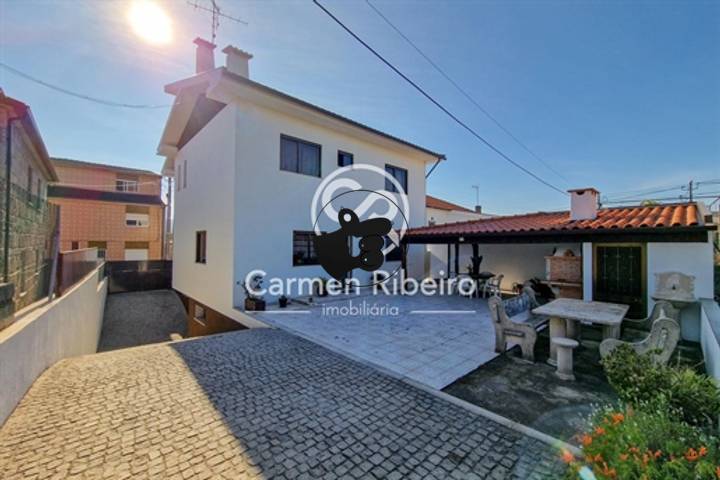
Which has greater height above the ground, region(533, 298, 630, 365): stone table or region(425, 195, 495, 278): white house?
region(425, 195, 495, 278): white house

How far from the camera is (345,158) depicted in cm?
1116

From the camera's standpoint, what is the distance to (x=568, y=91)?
9.36 meters

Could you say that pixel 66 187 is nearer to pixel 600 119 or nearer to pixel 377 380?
pixel 377 380

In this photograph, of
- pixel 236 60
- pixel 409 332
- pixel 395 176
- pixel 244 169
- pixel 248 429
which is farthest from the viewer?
pixel 395 176

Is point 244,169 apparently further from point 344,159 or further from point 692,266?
point 692,266

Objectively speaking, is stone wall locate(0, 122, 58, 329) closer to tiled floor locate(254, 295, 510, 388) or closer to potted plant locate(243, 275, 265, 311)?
potted plant locate(243, 275, 265, 311)

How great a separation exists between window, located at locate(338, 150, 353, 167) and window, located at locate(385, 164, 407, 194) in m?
2.02

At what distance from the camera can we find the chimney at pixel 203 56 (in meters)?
10.7

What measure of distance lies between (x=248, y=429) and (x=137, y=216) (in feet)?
78.7

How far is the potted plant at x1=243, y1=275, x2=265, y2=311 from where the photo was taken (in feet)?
25.6

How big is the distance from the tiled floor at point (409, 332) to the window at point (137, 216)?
63.6 feet

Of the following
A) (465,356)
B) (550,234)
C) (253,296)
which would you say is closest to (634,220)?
(550,234)

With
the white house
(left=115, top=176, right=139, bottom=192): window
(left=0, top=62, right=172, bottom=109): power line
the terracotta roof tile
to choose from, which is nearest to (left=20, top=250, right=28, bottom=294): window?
(left=0, top=62, right=172, bottom=109): power line

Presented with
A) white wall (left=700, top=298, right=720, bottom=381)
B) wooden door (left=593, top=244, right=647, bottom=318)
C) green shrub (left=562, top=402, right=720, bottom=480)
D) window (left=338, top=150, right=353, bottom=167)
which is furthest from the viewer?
window (left=338, top=150, right=353, bottom=167)
